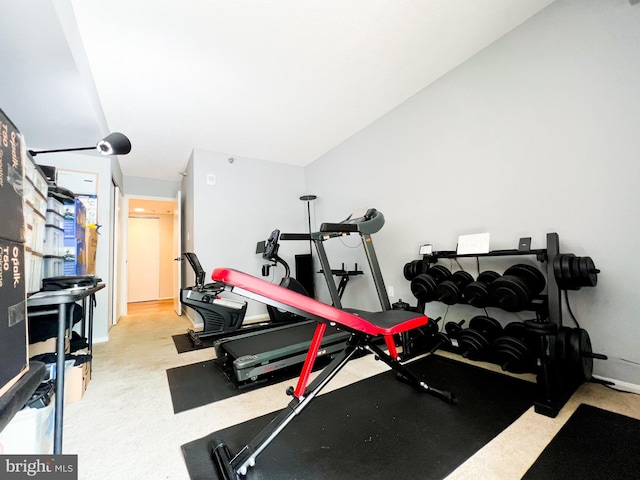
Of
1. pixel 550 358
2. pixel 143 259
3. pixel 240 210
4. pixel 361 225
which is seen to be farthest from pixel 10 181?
pixel 143 259

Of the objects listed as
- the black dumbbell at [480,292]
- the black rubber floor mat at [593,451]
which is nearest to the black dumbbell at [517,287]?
the black dumbbell at [480,292]

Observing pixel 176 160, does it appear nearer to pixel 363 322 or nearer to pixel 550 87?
pixel 363 322

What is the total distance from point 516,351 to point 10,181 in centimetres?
251

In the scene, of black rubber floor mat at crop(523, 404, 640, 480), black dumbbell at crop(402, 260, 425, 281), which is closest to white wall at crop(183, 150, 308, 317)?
black dumbbell at crop(402, 260, 425, 281)

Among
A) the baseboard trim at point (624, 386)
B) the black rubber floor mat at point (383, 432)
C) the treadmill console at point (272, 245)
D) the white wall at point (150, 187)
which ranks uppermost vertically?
the white wall at point (150, 187)

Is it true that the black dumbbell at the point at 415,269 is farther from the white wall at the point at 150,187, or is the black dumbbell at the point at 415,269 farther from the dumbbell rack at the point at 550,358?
the white wall at the point at 150,187

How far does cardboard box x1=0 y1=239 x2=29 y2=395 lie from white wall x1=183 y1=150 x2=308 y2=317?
12.0 feet

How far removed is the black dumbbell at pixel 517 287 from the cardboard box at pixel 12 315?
237 centimetres

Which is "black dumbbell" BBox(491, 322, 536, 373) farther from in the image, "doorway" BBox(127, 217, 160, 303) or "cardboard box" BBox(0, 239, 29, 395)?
"doorway" BBox(127, 217, 160, 303)

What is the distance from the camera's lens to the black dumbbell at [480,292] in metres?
2.06

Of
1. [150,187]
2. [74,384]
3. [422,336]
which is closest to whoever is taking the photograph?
[74,384]

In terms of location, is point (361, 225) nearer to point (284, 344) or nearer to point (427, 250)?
point (427, 250)

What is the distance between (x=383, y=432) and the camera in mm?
1427

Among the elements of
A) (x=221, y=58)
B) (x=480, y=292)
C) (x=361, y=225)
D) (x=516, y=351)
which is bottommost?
(x=516, y=351)
